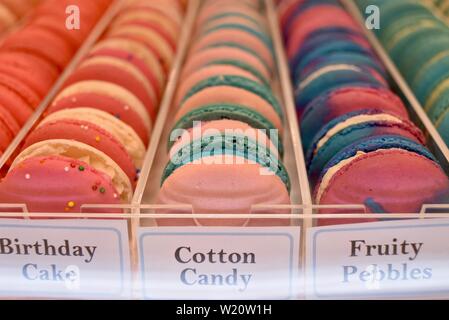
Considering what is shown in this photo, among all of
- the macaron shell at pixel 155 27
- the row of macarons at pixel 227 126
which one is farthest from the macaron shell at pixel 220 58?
the macaron shell at pixel 155 27

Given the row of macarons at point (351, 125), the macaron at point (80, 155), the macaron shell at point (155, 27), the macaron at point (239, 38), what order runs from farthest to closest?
the macaron shell at point (155, 27), the macaron at point (239, 38), the macaron at point (80, 155), the row of macarons at point (351, 125)

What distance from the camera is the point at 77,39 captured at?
1.77 metres

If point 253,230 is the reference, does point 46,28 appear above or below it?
above

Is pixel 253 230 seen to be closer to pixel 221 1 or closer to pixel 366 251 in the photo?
pixel 366 251

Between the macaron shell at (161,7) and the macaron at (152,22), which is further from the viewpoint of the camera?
the macaron shell at (161,7)

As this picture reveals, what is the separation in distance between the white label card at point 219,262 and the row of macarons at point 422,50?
548 millimetres

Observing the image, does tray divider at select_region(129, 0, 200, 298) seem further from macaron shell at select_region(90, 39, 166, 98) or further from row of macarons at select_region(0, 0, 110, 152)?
row of macarons at select_region(0, 0, 110, 152)

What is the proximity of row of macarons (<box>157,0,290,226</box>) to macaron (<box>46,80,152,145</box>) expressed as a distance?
0.10 m

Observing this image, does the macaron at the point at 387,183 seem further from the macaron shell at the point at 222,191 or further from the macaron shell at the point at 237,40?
the macaron shell at the point at 237,40

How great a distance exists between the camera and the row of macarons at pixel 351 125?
96cm

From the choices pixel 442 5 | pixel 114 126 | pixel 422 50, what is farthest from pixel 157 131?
pixel 442 5

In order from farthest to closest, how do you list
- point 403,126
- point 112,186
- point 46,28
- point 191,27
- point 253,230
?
point 191,27, point 46,28, point 403,126, point 112,186, point 253,230
